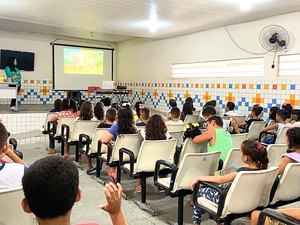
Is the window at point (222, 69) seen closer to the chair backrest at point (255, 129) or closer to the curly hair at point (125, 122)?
the chair backrest at point (255, 129)

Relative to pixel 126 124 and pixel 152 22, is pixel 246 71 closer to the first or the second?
pixel 152 22

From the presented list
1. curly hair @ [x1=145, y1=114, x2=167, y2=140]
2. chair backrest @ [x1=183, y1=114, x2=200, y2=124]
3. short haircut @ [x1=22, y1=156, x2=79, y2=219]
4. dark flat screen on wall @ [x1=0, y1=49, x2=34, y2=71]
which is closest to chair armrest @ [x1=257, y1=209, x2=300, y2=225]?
short haircut @ [x1=22, y1=156, x2=79, y2=219]

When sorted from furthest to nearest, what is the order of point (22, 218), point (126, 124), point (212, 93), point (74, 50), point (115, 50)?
point (115, 50)
point (74, 50)
point (212, 93)
point (126, 124)
point (22, 218)

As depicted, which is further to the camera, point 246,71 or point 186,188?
point 246,71

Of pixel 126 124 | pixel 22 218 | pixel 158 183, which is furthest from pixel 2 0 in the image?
pixel 22 218

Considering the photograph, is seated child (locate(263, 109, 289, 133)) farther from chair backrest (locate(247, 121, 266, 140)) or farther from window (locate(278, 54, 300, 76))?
window (locate(278, 54, 300, 76))

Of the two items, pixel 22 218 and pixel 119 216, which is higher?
pixel 119 216

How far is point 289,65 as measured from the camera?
640 centimetres

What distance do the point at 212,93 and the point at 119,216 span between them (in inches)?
284

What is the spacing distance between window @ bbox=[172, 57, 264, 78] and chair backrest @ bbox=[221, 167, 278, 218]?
5027mm

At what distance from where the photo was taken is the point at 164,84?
9.70 m

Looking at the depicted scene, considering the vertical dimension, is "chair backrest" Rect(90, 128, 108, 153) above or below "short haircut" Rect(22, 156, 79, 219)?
below

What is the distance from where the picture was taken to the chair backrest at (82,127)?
480cm

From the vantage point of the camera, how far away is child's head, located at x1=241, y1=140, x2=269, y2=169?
2428 mm
